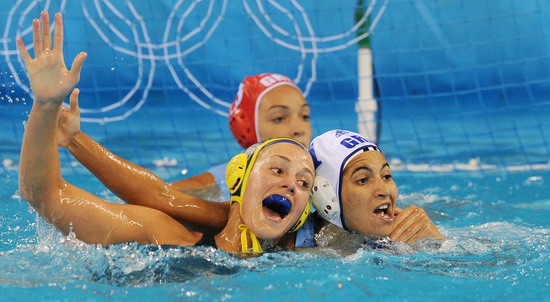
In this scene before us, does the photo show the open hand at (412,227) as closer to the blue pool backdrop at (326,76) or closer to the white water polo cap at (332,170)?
the white water polo cap at (332,170)

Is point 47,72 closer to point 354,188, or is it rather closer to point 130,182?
point 130,182

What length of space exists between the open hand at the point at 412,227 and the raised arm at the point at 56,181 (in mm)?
1079

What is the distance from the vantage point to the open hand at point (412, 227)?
3740 mm

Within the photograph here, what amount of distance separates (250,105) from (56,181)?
235 cm

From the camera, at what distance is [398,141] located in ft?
23.5

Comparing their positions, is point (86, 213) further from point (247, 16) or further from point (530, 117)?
point (530, 117)

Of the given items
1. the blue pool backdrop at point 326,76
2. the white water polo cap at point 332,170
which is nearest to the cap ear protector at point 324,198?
the white water polo cap at point 332,170

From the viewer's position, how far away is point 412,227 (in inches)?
149

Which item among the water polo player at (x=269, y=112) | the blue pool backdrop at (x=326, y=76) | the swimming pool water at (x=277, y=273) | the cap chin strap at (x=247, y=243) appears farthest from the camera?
the blue pool backdrop at (x=326, y=76)

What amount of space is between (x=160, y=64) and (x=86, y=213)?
14.3 ft

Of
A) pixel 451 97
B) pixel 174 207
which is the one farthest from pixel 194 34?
pixel 174 207

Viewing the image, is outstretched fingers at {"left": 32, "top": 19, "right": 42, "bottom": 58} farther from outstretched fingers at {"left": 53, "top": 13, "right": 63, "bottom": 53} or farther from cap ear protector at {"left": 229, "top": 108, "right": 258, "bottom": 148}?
cap ear protector at {"left": 229, "top": 108, "right": 258, "bottom": 148}

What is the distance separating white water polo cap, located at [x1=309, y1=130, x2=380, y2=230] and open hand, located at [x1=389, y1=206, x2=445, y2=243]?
11.3 inches

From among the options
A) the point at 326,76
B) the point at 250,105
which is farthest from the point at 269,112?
the point at 326,76
